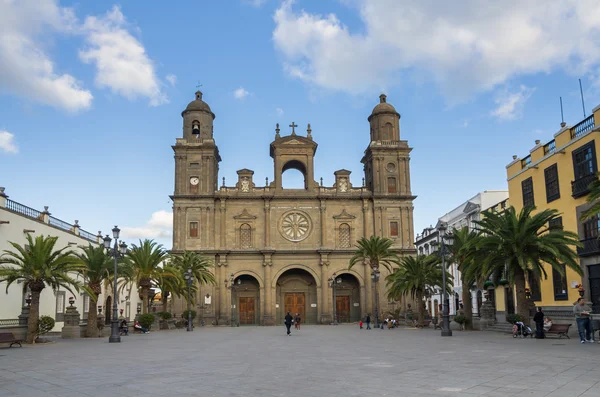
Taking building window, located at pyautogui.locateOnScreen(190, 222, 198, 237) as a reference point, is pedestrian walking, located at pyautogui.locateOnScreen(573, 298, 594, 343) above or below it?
below

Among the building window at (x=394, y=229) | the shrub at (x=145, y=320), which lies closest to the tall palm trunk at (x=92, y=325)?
the shrub at (x=145, y=320)

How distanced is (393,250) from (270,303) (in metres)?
13.8

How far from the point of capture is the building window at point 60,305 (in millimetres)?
45594

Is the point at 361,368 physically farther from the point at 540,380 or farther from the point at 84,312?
the point at 84,312

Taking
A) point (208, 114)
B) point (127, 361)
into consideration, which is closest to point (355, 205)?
point (208, 114)

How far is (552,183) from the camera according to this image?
34.4 meters

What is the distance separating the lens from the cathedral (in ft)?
191

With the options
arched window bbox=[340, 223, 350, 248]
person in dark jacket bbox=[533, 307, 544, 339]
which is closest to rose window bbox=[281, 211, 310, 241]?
arched window bbox=[340, 223, 350, 248]

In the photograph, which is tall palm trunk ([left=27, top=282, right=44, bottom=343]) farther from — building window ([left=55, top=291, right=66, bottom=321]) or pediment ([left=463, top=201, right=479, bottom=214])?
pediment ([left=463, top=201, right=479, bottom=214])

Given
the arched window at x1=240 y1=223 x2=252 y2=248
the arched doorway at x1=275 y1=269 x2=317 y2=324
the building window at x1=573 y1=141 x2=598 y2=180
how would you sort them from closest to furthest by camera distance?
the building window at x1=573 y1=141 x2=598 y2=180 < the arched window at x1=240 y1=223 x2=252 y2=248 < the arched doorway at x1=275 y1=269 x2=317 y2=324

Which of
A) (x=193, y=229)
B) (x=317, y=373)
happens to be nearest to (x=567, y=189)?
(x=317, y=373)

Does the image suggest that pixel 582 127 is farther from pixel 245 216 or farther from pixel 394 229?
pixel 245 216

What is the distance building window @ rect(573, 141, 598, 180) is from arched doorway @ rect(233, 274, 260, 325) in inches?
1440

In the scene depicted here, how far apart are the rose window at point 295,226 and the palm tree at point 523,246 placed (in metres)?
32.1
